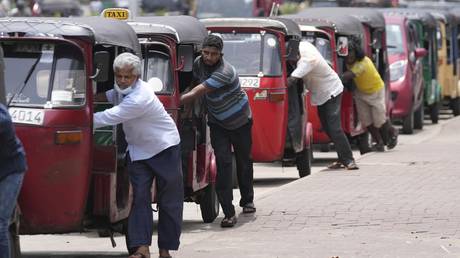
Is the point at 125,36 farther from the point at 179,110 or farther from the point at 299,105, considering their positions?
the point at 299,105

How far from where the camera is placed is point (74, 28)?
9711 millimetres

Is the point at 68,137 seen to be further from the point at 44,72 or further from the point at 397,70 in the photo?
the point at 397,70

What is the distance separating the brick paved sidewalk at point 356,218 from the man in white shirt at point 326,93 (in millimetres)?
330

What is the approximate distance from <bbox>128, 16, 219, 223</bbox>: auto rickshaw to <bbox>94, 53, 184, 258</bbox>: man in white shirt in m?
1.71

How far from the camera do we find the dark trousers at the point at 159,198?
10023 millimetres

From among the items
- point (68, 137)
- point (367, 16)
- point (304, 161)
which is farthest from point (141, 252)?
point (367, 16)

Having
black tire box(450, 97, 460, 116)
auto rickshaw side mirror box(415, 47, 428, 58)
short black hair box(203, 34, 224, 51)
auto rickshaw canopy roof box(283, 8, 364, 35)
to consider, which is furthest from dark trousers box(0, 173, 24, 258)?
black tire box(450, 97, 460, 116)

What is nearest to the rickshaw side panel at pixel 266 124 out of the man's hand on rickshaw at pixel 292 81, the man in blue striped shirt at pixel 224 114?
the man's hand on rickshaw at pixel 292 81

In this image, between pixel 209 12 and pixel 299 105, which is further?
pixel 209 12

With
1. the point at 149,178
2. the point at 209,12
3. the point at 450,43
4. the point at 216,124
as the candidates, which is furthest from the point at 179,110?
the point at 209,12

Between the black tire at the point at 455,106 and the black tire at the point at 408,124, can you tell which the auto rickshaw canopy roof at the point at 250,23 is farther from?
the black tire at the point at 455,106

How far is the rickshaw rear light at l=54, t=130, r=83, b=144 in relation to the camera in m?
9.51

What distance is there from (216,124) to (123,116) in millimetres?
2646

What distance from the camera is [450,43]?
3134 centimetres
